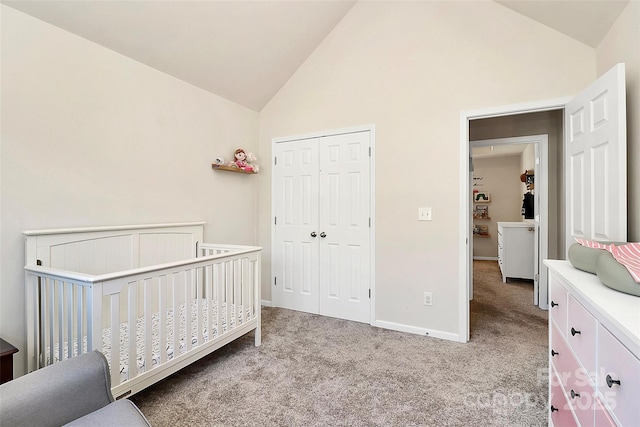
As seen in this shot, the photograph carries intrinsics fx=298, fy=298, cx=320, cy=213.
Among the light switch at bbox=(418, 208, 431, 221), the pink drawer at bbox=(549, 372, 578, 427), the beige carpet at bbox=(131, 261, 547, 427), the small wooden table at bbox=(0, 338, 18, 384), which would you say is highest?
the light switch at bbox=(418, 208, 431, 221)

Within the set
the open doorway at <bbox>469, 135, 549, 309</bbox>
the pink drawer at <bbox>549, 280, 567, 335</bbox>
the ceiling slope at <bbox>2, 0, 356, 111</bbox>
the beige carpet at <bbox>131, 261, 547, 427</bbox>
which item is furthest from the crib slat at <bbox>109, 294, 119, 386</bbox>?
the open doorway at <bbox>469, 135, 549, 309</bbox>

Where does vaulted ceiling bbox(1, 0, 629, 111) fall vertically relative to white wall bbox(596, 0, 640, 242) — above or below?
above

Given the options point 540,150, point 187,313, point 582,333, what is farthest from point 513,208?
point 187,313

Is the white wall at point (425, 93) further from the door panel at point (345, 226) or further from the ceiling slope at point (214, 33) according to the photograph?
the ceiling slope at point (214, 33)

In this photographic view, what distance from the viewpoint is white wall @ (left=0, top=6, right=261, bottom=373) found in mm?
1706

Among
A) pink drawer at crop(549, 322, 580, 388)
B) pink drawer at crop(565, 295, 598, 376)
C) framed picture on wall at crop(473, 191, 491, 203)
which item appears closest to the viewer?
pink drawer at crop(565, 295, 598, 376)

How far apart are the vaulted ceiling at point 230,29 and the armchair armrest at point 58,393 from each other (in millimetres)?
2003

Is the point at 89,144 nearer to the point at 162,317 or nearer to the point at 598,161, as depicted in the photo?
the point at 162,317

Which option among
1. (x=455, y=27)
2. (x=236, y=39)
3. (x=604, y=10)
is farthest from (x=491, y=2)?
(x=236, y=39)

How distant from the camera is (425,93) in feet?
8.68

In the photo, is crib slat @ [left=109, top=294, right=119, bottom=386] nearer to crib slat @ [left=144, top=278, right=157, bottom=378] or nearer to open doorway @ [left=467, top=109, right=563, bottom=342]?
crib slat @ [left=144, top=278, right=157, bottom=378]

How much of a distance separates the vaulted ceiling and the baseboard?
2420mm

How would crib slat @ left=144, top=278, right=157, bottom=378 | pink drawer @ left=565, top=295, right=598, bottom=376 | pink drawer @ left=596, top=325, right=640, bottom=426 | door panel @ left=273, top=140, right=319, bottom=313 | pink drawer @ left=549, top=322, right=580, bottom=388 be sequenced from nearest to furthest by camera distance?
1. pink drawer @ left=596, top=325, right=640, bottom=426
2. pink drawer @ left=565, top=295, right=598, bottom=376
3. pink drawer @ left=549, top=322, right=580, bottom=388
4. crib slat @ left=144, top=278, right=157, bottom=378
5. door panel @ left=273, top=140, right=319, bottom=313

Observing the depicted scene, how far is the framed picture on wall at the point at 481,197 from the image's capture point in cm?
689
